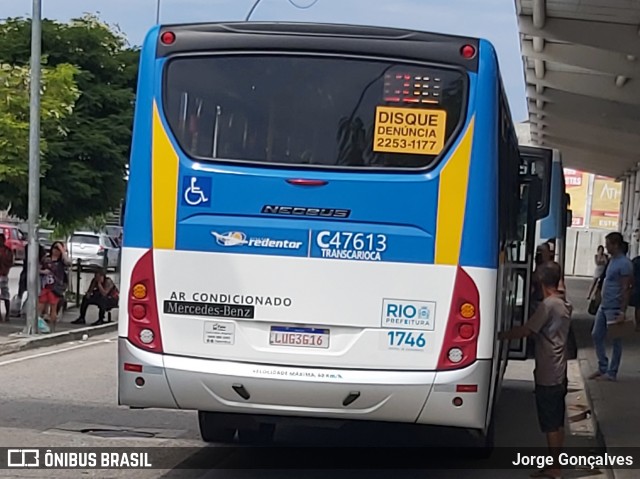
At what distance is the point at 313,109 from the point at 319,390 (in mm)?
1967

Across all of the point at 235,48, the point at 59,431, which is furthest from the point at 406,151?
the point at 59,431

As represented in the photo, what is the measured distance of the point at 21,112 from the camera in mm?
19969

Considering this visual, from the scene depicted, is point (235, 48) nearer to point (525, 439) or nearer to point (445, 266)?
point (445, 266)

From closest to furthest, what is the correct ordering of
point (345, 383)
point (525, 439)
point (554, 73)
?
point (345, 383) < point (525, 439) < point (554, 73)

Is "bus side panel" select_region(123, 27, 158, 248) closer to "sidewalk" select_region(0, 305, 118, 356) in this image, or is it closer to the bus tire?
the bus tire

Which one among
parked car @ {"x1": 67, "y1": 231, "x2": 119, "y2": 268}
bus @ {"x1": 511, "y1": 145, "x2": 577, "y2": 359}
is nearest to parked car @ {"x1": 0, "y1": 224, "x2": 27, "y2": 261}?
parked car @ {"x1": 67, "y1": 231, "x2": 119, "y2": 268}

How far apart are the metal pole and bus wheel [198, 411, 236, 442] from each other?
8.91 meters

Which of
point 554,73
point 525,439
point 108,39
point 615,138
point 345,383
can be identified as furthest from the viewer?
point 615,138

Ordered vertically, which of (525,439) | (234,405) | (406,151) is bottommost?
(525,439)

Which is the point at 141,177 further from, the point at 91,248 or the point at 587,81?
the point at 91,248

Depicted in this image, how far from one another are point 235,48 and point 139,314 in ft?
6.56

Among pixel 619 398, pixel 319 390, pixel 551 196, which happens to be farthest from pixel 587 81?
pixel 319 390

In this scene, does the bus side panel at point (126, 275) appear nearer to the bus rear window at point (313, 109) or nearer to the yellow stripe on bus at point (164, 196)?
the yellow stripe on bus at point (164, 196)

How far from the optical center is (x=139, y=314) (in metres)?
7.91
